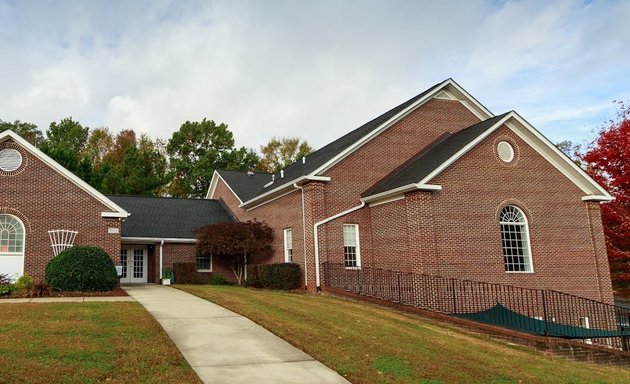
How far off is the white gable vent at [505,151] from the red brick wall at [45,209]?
15113mm

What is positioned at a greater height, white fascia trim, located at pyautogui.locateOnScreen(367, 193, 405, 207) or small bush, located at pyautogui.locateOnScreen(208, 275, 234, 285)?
white fascia trim, located at pyautogui.locateOnScreen(367, 193, 405, 207)

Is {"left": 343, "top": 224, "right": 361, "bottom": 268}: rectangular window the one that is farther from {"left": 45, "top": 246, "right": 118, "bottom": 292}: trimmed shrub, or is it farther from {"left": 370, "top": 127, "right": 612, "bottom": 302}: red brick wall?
{"left": 45, "top": 246, "right": 118, "bottom": 292}: trimmed shrub

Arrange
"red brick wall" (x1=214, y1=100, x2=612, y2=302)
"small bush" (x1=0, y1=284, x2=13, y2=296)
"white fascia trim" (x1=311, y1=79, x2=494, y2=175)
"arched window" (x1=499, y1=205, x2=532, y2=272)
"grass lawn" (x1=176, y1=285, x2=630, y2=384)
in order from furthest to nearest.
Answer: "white fascia trim" (x1=311, y1=79, x2=494, y2=175) → "arched window" (x1=499, y1=205, x2=532, y2=272) → "red brick wall" (x1=214, y1=100, x2=612, y2=302) → "small bush" (x1=0, y1=284, x2=13, y2=296) → "grass lawn" (x1=176, y1=285, x2=630, y2=384)

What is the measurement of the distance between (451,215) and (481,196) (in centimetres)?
155

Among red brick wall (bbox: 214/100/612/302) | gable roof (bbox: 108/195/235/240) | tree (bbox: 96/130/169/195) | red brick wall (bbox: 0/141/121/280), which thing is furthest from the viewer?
tree (bbox: 96/130/169/195)

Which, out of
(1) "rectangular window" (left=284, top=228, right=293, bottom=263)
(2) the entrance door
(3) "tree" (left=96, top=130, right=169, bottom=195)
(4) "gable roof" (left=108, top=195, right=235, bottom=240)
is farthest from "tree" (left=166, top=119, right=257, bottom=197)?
(1) "rectangular window" (left=284, top=228, right=293, bottom=263)

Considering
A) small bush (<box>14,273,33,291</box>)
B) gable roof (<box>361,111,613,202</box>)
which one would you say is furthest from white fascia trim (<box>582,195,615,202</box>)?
small bush (<box>14,273,33,291</box>)

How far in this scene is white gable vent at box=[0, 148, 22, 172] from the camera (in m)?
19.6

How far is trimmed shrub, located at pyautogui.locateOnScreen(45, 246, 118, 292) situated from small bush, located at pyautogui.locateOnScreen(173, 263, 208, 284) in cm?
801

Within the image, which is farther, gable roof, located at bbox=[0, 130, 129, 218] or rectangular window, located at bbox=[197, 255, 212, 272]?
rectangular window, located at bbox=[197, 255, 212, 272]

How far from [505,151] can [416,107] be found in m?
4.83

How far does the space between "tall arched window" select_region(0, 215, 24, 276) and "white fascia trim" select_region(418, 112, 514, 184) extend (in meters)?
14.8

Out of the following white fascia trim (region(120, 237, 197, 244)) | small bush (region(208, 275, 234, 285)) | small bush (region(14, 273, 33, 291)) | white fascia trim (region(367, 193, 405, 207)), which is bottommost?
small bush (region(208, 275, 234, 285))

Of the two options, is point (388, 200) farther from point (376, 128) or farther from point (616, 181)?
point (616, 181)
